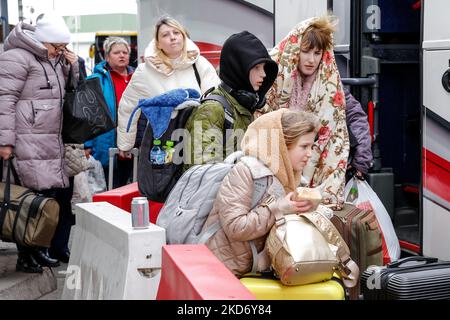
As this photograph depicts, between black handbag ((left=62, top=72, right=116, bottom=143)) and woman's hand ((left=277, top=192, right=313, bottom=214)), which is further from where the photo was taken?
black handbag ((left=62, top=72, right=116, bottom=143))

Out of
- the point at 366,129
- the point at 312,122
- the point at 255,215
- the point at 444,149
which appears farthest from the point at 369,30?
the point at 255,215

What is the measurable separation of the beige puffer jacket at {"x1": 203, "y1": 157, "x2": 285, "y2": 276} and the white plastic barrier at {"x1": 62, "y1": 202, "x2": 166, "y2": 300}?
1.11ft

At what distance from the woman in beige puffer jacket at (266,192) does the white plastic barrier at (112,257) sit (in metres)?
0.35

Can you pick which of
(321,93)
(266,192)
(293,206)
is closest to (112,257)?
(266,192)

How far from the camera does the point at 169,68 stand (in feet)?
24.0

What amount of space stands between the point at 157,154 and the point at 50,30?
205cm

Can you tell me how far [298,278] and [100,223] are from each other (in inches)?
49.5

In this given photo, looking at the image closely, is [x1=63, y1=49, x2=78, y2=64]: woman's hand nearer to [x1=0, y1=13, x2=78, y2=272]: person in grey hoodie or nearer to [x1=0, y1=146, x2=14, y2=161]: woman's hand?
[x1=0, y1=13, x2=78, y2=272]: person in grey hoodie

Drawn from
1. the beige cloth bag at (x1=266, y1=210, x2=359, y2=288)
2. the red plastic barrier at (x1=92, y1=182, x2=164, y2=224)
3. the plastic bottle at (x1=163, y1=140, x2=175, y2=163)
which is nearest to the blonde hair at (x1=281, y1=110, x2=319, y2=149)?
the beige cloth bag at (x1=266, y1=210, x2=359, y2=288)

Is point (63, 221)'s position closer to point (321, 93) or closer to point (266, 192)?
point (321, 93)

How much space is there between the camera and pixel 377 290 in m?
5.07

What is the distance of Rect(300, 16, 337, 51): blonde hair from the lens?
6.38 meters

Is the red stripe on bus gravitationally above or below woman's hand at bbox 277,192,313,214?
below

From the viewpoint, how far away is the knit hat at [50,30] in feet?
24.6
